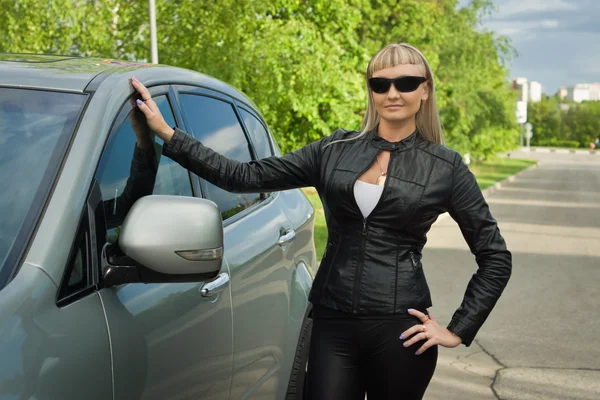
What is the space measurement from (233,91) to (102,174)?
5.40ft

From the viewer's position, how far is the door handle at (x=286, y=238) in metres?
3.86

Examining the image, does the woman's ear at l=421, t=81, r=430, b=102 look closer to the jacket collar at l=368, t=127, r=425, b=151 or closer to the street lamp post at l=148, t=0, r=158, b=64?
the jacket collar at l=368, t=127, r=425, b=151

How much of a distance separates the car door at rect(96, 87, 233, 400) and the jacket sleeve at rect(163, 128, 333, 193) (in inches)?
4.5

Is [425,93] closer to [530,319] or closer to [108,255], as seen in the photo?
[108,255]

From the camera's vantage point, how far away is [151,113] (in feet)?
9.27

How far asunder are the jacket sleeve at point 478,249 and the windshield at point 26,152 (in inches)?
47.6

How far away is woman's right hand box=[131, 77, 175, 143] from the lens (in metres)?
2.78

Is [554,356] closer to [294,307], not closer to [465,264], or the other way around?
[294,307]

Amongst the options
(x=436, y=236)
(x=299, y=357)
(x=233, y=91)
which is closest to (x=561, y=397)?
(x=299, y=357)

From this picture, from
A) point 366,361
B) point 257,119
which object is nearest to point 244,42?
point 257,119

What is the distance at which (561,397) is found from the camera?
5.98m

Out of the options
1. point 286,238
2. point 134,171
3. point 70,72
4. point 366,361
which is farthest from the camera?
point 286,238

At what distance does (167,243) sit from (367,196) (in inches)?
39.0

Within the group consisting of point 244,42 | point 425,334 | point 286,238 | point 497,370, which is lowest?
point 497,370
